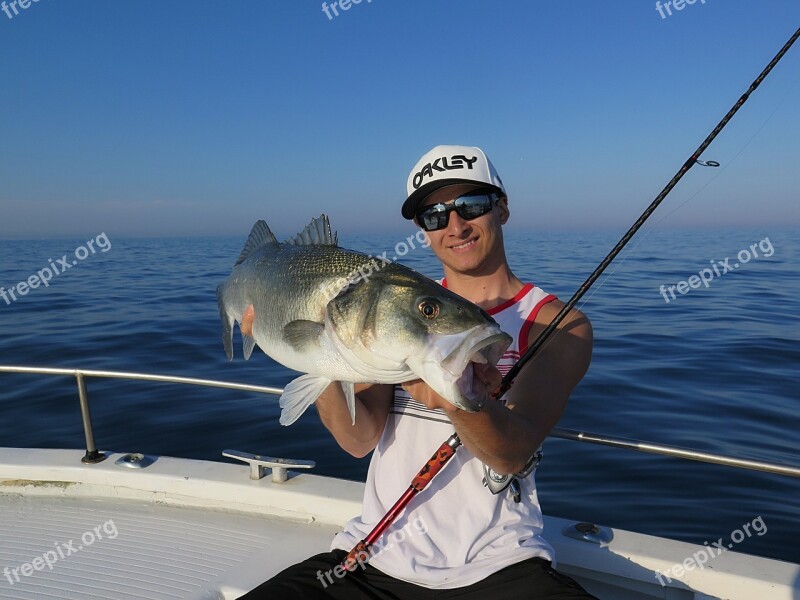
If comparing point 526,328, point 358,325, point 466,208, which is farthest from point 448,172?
point 358,325

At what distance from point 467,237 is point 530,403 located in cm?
83

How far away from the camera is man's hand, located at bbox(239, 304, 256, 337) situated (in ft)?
8.68

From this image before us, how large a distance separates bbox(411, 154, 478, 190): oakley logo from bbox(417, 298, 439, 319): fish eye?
0.99 m

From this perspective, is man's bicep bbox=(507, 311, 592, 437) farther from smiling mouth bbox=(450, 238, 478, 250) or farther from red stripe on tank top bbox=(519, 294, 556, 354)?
smiling mouth bbox=(450, 238, 478, 250)

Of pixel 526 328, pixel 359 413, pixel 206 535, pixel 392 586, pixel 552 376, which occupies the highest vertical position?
pixel 526 328

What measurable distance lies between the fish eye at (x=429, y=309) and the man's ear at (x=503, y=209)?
3.53 ft

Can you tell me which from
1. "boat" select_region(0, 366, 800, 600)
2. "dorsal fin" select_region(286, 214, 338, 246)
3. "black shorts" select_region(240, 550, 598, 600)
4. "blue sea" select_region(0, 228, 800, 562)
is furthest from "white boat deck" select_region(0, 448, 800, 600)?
"blue sea" select_region(0, 228, 800, 562)

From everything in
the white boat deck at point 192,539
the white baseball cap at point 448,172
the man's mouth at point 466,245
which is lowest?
the white boat deck at point 192,539

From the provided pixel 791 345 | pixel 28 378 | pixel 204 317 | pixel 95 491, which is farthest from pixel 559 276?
pixel 95 491

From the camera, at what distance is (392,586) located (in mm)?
2279

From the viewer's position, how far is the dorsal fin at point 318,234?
8.09ft

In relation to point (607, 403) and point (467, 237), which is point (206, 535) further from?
point (607, 403)

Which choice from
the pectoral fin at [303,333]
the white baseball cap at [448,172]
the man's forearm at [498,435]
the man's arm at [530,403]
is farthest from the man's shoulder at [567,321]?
the pectoral fin at [303,333]

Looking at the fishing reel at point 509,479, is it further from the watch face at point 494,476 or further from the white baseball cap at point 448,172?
the white baseball cap at point 448,172
